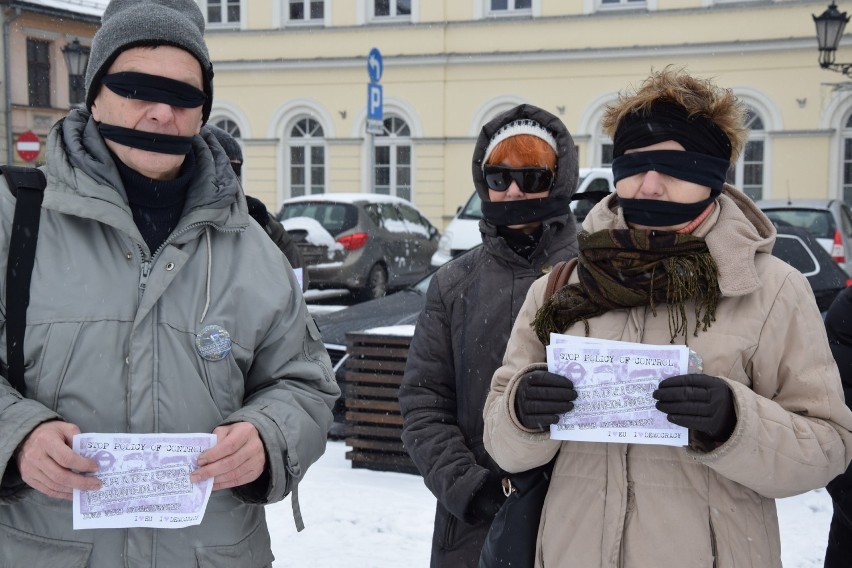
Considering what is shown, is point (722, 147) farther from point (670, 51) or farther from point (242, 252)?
point (670, 51)

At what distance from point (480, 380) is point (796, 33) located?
2048 centimetres

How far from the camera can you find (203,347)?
2236 millimetres

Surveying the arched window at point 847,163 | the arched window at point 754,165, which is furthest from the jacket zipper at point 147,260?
the arched window at point 847,163

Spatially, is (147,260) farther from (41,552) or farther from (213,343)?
(41,552)

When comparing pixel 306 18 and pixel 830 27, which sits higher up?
pixel 306 18

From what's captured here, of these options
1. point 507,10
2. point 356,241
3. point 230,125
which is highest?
point 507,10

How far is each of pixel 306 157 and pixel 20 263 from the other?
22.9 meters

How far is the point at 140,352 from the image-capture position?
7.11ft

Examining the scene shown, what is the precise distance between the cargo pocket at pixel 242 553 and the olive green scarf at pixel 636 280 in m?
0.87

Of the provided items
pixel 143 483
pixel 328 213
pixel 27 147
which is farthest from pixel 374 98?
pixel 143 483

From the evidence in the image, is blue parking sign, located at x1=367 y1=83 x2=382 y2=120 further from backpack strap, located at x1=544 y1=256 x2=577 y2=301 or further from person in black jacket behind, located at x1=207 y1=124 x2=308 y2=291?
backpack strap, located at x1=544 y1=256 x2=577 y2=301

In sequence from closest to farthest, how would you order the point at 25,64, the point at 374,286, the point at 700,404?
the point at 700,404
the point at 374,286
the point at 25,64

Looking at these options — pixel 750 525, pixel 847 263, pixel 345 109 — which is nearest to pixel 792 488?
pixel 750 525

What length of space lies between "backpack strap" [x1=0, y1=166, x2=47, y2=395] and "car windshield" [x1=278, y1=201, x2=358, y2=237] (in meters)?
12.0
